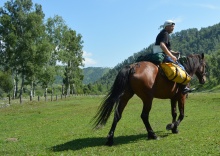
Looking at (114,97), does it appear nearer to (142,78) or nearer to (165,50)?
(142,78)

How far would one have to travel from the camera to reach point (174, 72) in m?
11.3

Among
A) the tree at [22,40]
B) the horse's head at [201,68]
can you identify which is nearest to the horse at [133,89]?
the horse's head at [201,68]

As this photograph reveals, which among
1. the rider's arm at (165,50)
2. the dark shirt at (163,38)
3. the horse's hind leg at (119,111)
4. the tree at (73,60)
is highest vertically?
the tree at (73,60)

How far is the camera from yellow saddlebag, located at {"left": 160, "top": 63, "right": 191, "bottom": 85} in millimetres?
11242

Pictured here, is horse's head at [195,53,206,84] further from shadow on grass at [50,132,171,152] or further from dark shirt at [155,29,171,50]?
shadow on grass at [50,132,171,152]

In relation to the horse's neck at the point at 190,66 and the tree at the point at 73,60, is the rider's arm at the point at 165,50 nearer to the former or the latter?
the horse's neck at the point at 190,66

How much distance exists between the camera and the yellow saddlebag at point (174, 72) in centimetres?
1124

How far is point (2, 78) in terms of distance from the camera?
97.1 meters

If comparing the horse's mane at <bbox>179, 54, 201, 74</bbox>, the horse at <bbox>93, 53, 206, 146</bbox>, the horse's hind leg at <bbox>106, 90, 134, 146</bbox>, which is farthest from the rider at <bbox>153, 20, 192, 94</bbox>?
the horse's hind leg at <bbox>106, 90, 134, 146</bbox>

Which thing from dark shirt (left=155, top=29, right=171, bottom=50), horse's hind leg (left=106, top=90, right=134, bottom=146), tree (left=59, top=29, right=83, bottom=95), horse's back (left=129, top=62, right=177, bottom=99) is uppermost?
tree (left=59, top=29, right=83, bottom=95)

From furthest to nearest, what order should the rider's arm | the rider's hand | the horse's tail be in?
the rider's hand → the rider's arm → the horse's tail

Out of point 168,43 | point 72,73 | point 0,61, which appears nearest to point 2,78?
point 72,73

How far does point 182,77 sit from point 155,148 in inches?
132

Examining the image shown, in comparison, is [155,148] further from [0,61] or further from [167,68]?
[0,61]
